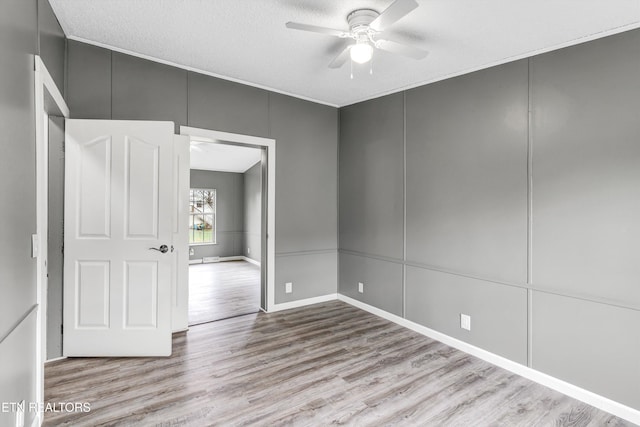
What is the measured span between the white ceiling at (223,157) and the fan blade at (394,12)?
484 cm

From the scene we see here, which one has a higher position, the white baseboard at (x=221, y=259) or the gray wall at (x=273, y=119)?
the gray wall at (x=273, y=119)

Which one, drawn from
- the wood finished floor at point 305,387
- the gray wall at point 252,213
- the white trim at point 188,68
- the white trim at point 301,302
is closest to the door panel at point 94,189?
the white trim at point 188,68

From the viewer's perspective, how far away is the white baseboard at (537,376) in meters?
2.16

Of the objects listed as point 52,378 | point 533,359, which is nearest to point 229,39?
point 52,378

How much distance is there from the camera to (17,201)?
60.7 inches

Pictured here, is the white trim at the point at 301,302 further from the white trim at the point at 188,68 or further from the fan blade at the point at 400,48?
the fan blade at the point at 400,48

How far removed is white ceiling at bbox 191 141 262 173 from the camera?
Result: 21.5ft

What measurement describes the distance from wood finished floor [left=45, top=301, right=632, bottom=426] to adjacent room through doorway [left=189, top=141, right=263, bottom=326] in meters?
3.45

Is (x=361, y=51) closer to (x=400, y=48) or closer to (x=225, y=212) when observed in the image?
(x=400, y=48)

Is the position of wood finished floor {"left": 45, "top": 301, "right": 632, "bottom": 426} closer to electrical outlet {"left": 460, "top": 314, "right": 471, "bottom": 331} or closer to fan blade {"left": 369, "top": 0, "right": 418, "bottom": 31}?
electrical outlet {"left": 460, "top": 314, "right": 471, "bottom": 331}

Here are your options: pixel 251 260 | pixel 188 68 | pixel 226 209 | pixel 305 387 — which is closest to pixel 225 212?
pixel 226 209

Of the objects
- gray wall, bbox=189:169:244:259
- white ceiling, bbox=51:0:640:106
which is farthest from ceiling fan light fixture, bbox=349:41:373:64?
gray wall, bbox=189:169:244:259

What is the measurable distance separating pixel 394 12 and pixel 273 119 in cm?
237

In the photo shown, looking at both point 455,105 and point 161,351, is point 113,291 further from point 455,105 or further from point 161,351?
point 455,105
